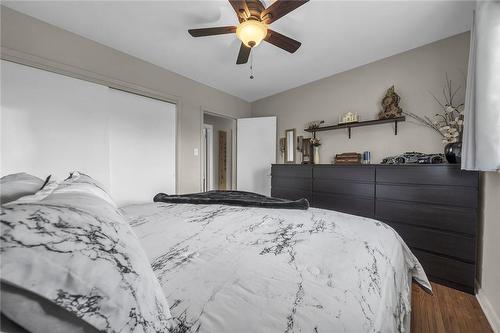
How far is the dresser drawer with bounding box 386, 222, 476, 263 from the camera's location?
1.80 m

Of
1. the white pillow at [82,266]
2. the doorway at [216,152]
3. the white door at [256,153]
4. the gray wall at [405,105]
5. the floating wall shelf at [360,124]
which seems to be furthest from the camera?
the doorway at [216,152]

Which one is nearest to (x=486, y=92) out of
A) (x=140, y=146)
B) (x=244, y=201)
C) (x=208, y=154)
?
(x=244, y=201)

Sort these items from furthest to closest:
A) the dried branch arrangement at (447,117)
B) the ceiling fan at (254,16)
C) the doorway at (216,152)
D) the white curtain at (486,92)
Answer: the doorway at (216,152) → the dried branch arrangement at (447,117) → the ceiling fan at (254,16) → the white curtain at (486,92)

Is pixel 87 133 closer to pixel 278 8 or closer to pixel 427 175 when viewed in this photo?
pixel 278 8

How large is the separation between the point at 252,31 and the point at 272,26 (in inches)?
25.7

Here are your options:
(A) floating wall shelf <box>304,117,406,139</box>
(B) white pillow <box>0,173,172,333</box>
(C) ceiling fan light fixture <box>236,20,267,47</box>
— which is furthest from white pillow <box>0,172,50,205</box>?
(A) floating wall shelf <box>304,117,406,139</box>

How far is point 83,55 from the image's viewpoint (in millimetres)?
2160

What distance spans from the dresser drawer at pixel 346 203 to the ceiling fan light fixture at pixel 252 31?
197cm

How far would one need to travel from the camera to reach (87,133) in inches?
86.0

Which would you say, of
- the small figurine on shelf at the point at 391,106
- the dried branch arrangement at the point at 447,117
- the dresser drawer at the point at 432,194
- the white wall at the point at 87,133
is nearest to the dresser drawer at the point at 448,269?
the dresser drawer at the point at 432,194

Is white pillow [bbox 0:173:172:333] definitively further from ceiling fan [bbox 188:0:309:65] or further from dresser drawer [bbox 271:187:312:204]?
dresser drawer [bbox 271:187:312:204]

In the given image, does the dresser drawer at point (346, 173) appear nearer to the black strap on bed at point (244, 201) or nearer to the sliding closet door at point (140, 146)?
the black strap on bed at point (244, 201)

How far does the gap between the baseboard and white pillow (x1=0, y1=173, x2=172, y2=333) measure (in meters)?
2.13

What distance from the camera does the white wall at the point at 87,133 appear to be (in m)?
1.81
